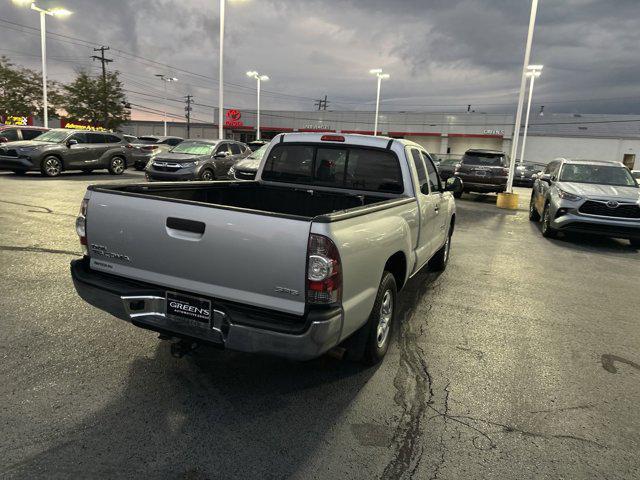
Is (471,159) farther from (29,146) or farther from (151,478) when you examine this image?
(151,478)

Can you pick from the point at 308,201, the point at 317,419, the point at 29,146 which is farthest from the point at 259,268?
the point at 29,146

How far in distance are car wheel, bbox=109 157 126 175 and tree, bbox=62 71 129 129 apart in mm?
30510

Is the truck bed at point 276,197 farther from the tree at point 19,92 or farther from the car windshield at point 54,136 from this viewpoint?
the tree at point 19,92

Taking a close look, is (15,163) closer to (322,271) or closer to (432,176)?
(432,176)

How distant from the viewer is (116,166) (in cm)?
1909

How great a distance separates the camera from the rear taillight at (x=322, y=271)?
2748 millimetres

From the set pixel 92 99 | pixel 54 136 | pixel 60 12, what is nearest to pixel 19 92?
pixel 92 99

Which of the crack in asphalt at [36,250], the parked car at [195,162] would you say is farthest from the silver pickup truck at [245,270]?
the parked car at [195,162]

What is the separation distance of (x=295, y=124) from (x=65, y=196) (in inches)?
2316

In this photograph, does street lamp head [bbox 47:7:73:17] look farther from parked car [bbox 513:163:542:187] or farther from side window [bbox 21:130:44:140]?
parked car [bbox 513:163:542:187]

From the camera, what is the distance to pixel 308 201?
16.8 ft

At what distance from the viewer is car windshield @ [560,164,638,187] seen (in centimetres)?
1066

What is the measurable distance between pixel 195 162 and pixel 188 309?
41.3 ft

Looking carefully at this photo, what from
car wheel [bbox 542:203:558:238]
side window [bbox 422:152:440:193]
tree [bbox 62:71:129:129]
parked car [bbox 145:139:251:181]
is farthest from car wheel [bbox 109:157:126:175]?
tree [bbox 62:71:129:129]
